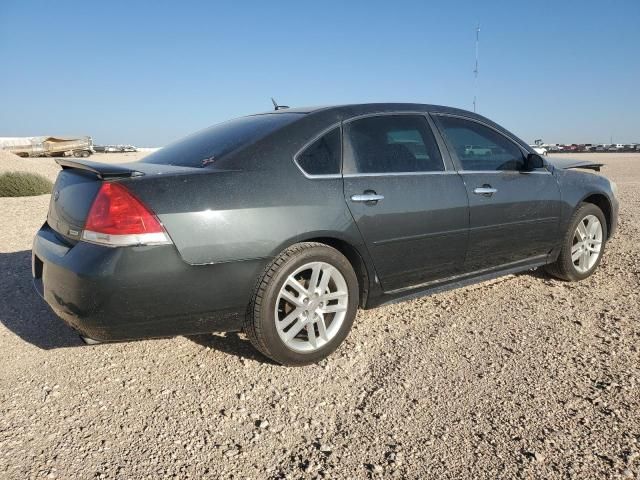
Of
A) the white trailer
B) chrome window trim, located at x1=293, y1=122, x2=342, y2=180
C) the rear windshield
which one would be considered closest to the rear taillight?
the rear windshield

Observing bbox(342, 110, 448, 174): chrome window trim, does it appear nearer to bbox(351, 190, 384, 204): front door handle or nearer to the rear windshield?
bbox(351, 190, 384, 204): front door handle

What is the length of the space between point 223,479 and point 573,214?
3692 millimetres

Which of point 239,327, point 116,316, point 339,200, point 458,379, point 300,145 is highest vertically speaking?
point 300,145

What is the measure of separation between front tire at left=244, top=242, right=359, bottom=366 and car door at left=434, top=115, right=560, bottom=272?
45.2 inches

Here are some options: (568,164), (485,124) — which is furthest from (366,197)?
(568,164)

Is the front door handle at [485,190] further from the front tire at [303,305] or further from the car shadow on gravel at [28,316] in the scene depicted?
the car shadow on gravel at [28,316]

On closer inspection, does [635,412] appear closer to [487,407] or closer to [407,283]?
[487,407]

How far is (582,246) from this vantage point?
4.41 metres

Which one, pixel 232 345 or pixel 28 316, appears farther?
pixel 28 316

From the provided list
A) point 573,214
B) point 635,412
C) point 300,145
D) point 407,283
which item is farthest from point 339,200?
point 573,214

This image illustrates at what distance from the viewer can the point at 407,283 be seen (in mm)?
3305

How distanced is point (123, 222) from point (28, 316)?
1951mm

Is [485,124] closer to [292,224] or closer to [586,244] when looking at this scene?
[586,244]

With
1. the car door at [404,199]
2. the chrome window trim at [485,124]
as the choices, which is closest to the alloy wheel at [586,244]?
the chrome window trim at [485,124]
